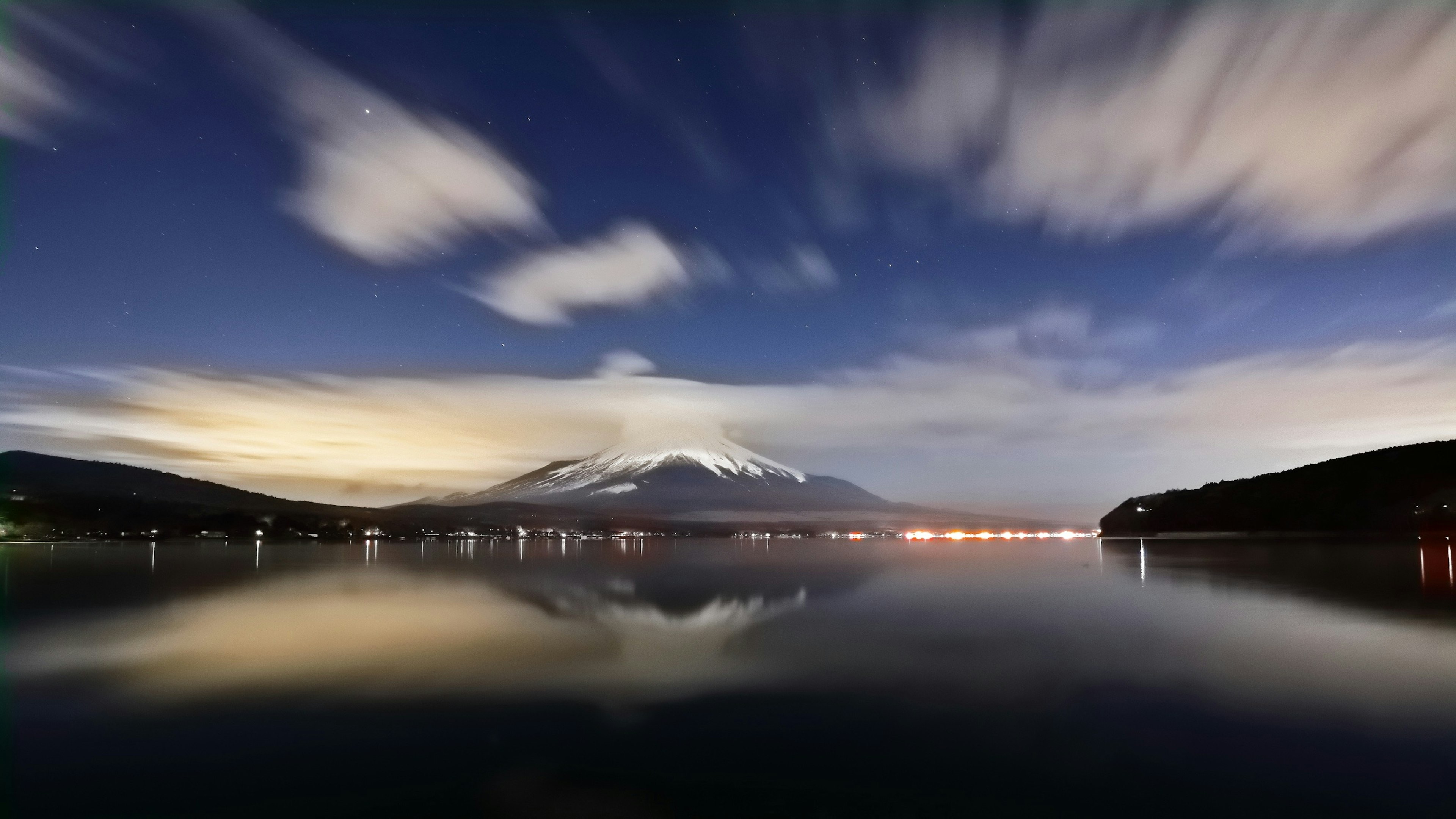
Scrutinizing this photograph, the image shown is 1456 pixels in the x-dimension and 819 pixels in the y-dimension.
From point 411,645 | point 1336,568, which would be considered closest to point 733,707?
point 411,645

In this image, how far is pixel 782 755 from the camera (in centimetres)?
1462

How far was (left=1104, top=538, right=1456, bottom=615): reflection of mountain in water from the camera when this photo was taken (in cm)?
4453

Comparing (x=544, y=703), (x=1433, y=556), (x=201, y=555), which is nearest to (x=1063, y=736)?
(x=544, y=703)

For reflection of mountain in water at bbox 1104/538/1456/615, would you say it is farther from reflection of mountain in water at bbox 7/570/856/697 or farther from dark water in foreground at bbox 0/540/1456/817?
reflection of mountain in water at bbox 7/570/856/697

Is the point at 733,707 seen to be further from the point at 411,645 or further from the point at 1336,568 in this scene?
the point at 1336,568

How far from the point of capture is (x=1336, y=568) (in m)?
75.3

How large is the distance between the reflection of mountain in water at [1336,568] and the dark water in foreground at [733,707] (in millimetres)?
1984

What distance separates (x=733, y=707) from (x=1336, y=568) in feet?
260

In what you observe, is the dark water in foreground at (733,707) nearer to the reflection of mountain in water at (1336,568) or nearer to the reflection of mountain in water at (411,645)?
the reflection of mountain in water at (411,645)

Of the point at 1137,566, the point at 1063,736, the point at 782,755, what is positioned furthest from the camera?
the point at 1137,566

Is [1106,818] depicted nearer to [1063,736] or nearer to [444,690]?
[1063,736]

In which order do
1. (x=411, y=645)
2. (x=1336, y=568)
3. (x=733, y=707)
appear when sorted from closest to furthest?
(x=733, y=707), (x=411, y=645), (x=1336, y=568)

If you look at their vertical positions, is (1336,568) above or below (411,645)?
below

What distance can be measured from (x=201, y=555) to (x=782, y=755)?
132967 mm
